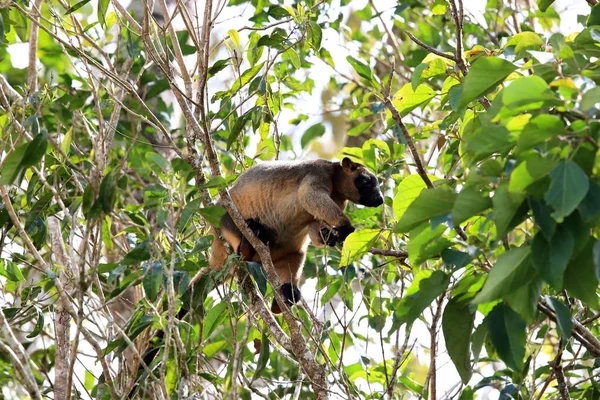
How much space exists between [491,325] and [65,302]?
7.39ft

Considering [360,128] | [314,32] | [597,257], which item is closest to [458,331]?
[597,257]

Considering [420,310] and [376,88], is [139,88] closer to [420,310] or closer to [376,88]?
[376,88]

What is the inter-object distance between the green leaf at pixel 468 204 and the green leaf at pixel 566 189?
14.8 inches

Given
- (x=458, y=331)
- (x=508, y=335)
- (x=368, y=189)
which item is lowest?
(x=508, y=335)

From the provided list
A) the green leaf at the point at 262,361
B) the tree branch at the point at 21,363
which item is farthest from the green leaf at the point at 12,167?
the green leaf at the point at 262,361

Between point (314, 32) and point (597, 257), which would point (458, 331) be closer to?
point (597, 257)

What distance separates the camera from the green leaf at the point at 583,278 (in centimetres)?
280

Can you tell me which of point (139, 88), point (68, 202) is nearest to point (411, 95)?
point (68, 202)

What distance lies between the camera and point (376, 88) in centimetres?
545

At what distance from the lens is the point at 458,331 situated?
3.32m

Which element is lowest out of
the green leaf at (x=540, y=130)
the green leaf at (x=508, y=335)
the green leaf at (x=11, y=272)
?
the green leaf at (x=508, y=335)

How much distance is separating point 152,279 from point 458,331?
1.52m

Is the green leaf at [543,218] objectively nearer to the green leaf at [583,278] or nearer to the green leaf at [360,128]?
the green leaf at [583,278]

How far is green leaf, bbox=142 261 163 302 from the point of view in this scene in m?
3.62
